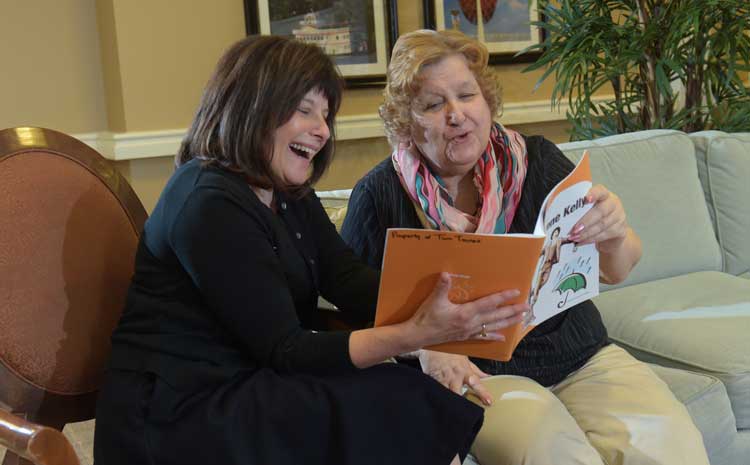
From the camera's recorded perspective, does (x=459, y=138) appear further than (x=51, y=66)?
No

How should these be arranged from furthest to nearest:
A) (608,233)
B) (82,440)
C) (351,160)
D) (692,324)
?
(351,160)
(82,440)
(692,324)
(608,233)

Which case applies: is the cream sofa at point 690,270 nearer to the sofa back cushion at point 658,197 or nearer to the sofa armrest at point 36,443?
the sofa back cushion at point 658,197

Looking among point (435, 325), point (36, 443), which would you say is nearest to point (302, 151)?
point (435, 325)

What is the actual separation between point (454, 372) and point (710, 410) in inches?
24.2

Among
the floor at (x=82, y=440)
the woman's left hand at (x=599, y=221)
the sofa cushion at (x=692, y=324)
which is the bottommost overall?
the floor at (x=82, y=440)

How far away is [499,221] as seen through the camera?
176cm

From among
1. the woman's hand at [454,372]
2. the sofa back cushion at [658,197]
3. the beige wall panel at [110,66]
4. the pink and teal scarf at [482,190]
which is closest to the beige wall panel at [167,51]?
the beige wall panel at [110,66]

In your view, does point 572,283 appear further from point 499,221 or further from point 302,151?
point 302,151

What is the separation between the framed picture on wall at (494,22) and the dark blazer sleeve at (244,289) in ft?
7.97

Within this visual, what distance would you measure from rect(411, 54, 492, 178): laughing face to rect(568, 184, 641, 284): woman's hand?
0.99ft

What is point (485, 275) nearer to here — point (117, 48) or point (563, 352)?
point (563, 352)

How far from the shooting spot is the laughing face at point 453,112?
1742 mm

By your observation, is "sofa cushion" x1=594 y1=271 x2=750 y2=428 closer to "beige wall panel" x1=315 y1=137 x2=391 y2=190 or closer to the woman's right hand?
the woman's right hand

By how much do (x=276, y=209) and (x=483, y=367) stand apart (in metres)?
0.54
